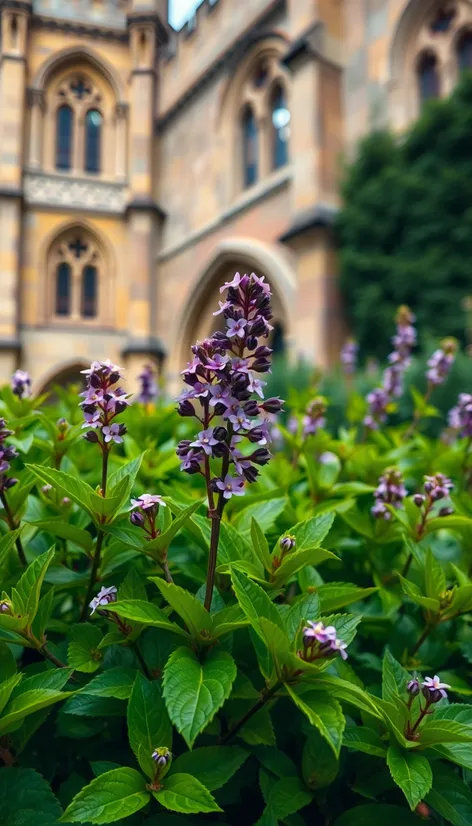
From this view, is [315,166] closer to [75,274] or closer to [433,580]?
[75,274]

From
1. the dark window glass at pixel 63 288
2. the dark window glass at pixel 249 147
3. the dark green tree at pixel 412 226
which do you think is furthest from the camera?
the dark window glass at pixel 63 288

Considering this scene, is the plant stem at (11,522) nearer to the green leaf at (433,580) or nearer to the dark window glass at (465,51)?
the green leaf at (433,580)

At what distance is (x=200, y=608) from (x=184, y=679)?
82 mm

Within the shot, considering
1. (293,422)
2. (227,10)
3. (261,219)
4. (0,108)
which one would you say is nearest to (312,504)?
(293,422)

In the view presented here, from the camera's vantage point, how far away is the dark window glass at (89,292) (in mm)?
15461

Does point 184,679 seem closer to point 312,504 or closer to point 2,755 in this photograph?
point 2,755

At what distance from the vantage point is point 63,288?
1549 centimetres

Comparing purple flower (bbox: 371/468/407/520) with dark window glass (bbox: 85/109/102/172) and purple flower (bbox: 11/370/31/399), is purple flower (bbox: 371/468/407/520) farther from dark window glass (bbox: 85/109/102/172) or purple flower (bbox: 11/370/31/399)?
dark window glass (bbox: 85/109/102/172)

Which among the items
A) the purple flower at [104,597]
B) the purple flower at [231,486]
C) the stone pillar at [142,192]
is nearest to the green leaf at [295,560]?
the purple flower at [231,486]

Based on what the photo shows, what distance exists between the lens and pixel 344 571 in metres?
1.38

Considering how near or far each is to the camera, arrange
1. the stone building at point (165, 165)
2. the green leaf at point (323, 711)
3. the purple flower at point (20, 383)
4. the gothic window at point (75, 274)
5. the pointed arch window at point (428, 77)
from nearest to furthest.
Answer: the green leaf at point (323, 711) < the purple flower at point (20, 383) < the pointed arch window at point (428, 77) < the stone building at point (165, 165) < the gothic window at point (75, 274)

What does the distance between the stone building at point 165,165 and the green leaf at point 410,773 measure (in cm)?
830

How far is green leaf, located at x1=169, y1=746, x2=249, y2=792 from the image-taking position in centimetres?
83

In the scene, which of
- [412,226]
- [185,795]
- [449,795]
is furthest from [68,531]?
[412,226]
